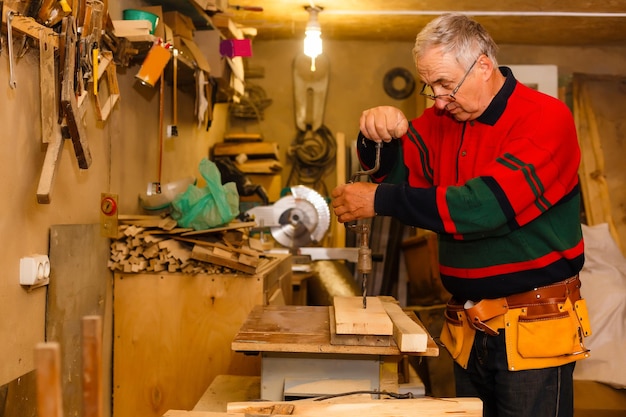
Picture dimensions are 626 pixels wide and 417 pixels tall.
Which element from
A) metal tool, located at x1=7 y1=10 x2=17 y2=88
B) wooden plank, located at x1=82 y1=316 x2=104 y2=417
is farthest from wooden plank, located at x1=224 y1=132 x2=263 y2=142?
wooden plank, located at x1=82 y1=316 x2=104 y2=417

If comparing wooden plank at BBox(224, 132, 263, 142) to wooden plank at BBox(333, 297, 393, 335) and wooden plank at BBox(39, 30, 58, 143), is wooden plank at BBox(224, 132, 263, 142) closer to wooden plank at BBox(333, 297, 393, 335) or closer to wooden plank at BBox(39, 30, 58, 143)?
wooden plank at BBox(39, 30, 58, 143)

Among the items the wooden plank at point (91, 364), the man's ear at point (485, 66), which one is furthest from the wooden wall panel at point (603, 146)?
the wooden plank at point (91, 364)

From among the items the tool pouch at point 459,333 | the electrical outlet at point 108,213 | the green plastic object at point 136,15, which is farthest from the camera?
the green plastic object at point 136,15

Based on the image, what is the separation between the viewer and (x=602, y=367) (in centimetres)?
336

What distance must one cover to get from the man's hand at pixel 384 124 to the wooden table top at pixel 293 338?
570 mm

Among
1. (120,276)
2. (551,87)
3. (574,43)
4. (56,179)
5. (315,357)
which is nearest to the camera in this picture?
(315,357)

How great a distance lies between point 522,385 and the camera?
184cm

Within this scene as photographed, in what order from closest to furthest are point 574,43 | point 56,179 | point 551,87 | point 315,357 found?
1. point 315,357
2. point 56,179
3. point 551,87
4. point 574,43

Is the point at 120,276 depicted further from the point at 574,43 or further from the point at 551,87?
the point at 574,43

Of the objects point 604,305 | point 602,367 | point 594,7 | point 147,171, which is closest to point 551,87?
point 594,7

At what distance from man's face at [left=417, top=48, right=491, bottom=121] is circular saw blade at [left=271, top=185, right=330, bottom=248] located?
261 cm

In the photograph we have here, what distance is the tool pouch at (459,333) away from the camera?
6.50 ft

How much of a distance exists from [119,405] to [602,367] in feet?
7.72

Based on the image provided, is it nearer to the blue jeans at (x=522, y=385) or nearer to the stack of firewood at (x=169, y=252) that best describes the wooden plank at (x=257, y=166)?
the stack of firewood at (x=169, y=252)
